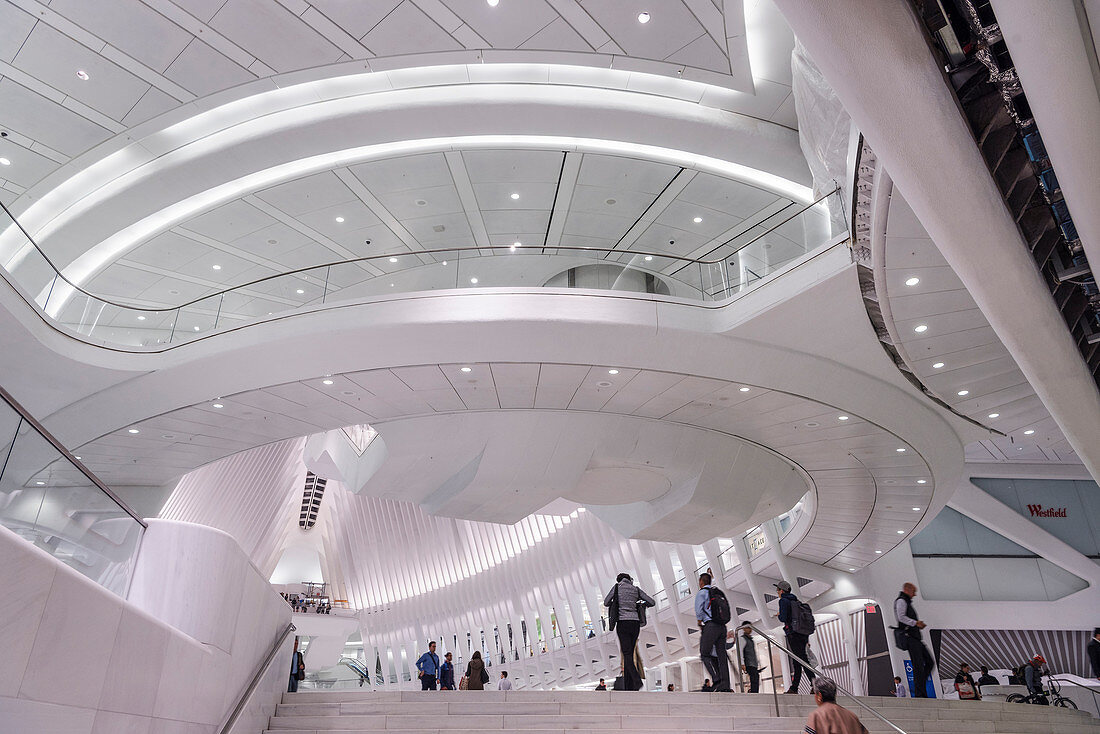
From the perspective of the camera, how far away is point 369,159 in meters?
12.3

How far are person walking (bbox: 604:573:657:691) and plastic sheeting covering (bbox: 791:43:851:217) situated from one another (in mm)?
5738

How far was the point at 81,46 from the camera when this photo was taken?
32.6 ft

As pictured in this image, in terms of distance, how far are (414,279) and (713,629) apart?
22.3 ft

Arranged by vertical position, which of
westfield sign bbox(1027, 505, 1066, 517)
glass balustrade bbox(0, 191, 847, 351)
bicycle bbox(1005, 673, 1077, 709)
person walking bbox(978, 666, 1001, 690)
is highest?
glass balustrade bbox(0, 191, 847, 351)

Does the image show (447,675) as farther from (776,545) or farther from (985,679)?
(985,679)

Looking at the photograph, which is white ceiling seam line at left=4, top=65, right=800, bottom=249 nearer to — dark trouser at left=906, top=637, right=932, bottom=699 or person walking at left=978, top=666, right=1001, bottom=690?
dark trouser at left=906, top=637, right=932, bottom=699

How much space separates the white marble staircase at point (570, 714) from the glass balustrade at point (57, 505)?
3429 millimetres

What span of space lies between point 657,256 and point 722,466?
5291 millimetres

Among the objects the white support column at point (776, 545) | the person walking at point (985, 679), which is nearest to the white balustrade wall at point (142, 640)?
Answer: the person walking at point (985, 679)

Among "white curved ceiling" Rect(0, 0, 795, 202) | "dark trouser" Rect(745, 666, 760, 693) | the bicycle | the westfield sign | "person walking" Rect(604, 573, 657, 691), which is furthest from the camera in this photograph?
the westfield sign

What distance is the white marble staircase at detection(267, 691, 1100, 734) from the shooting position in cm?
755

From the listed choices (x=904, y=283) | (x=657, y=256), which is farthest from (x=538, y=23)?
(x=904, y=283)

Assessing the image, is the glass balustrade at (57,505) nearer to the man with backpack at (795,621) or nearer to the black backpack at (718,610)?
the black backpack at (718,610)

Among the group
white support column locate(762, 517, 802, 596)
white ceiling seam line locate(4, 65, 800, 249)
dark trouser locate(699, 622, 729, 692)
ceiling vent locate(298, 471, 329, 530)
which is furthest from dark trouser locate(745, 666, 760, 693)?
ceiling vent locate(298, 471, 329, 530)
